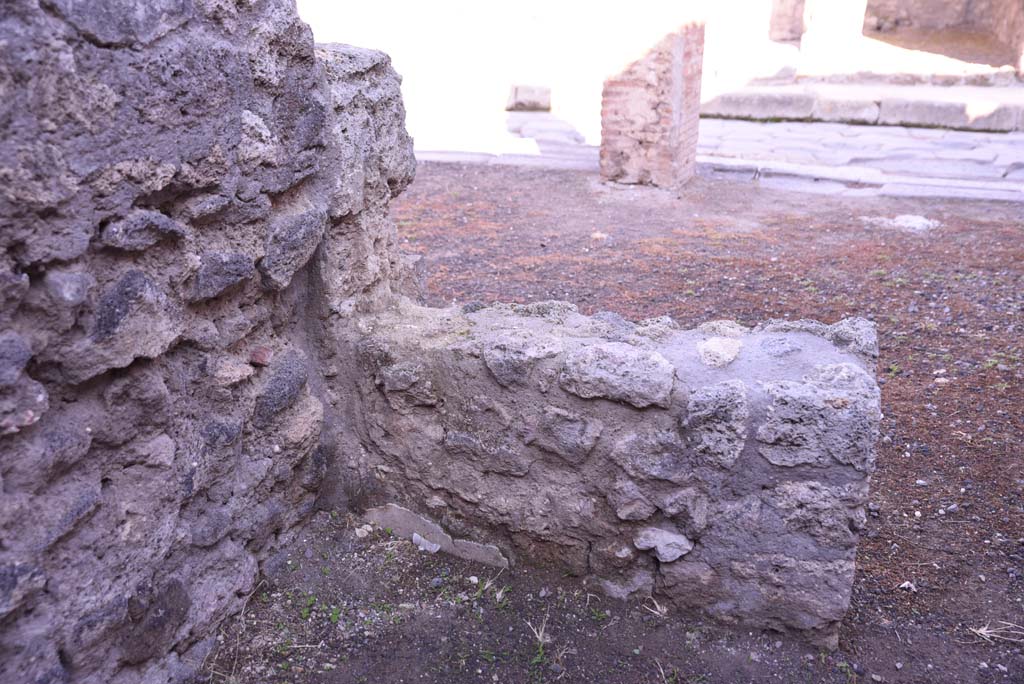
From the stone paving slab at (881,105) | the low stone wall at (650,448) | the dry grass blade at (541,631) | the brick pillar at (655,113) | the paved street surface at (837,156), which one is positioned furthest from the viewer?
the stone paving slab at (881,105)

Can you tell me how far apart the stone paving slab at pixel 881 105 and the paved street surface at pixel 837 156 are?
19cm

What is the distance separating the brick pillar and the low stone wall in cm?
497

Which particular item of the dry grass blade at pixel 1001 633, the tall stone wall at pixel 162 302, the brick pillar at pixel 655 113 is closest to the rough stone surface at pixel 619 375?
the tall stone wall at pixel 162 302

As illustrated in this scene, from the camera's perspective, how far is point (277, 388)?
2.56m

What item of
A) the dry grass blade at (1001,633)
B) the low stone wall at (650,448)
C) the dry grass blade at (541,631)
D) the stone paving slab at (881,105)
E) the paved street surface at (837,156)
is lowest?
the paved street surface at (837,156)

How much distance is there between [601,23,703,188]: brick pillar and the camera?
722 centimetres

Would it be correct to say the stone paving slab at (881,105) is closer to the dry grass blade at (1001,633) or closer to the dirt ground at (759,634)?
the dirt ground at (759,634)

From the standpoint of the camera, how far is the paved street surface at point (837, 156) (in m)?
7.89

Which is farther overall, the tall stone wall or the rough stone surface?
the rough stone surface

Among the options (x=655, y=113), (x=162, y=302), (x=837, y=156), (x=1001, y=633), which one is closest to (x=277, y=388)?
(x=162, y=302)

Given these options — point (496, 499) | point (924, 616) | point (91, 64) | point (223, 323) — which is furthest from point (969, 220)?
point (91, 64)

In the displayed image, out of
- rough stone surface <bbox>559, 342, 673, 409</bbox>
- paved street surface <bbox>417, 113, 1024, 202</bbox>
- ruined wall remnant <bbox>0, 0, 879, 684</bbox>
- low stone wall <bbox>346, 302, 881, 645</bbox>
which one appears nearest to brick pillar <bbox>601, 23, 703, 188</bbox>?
paved street surface <bbox>417, 113, 1024, 202</bbox>

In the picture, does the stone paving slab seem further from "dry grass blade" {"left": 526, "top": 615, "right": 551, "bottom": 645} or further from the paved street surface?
"dry grass blade" {"left": 526, "top": 615, "right": 551, "bottom": 645}

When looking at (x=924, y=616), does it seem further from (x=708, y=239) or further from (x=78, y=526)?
(x=708, y=239)
